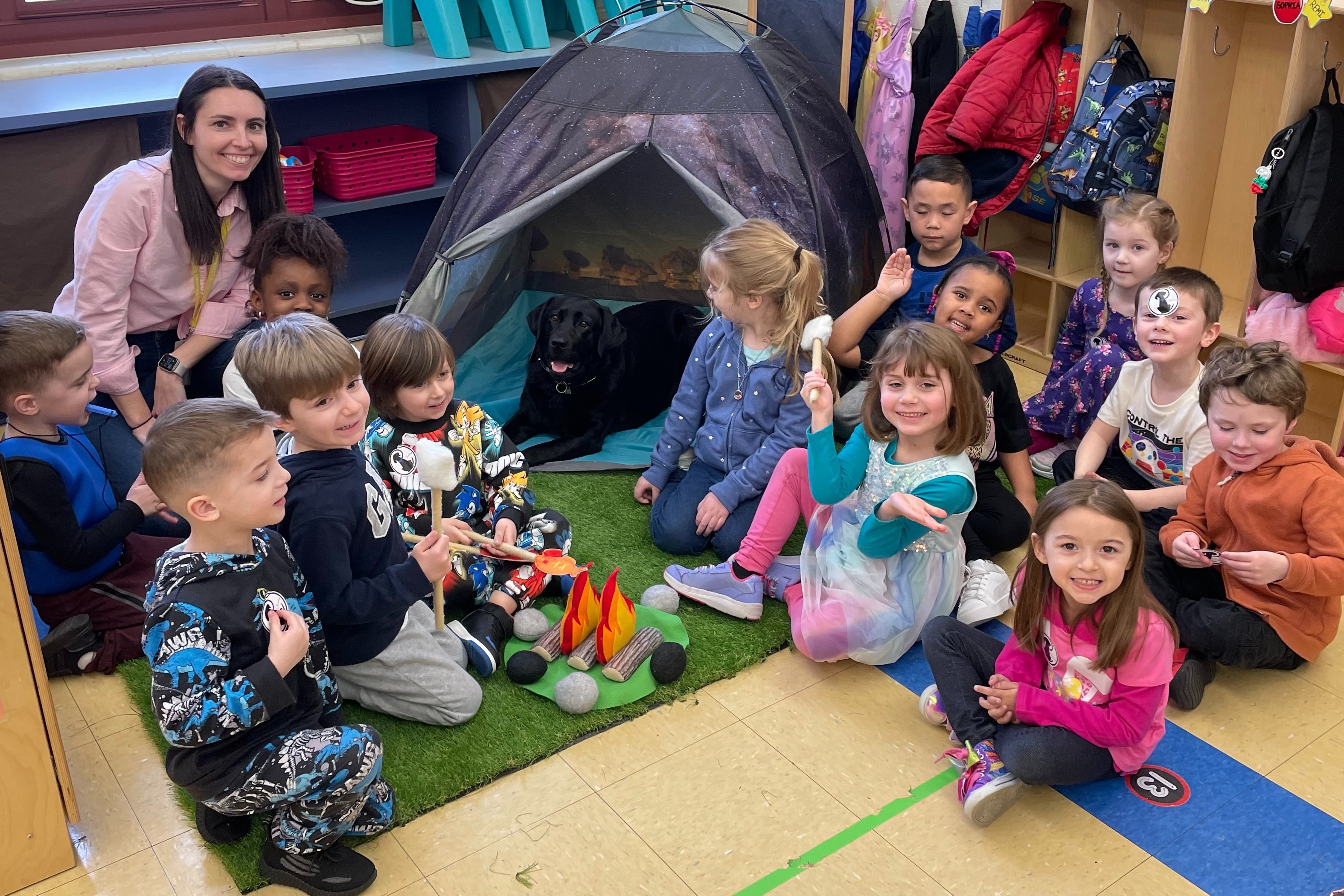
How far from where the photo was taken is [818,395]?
7.52 ft

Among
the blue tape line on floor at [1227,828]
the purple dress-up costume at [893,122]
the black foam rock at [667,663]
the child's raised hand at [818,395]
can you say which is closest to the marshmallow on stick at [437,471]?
the black foam rock at [667,663]

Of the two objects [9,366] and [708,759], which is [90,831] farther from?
[708,759]

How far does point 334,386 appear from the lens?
1.96 metres

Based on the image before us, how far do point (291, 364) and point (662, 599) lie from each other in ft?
3.26

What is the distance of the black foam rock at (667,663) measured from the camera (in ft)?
7.57

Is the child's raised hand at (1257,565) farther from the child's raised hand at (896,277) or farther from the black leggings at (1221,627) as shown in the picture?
the child's raised hand at (896,277)

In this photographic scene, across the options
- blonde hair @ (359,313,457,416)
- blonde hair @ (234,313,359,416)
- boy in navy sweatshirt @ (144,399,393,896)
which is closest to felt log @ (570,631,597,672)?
boy in navy sweatshirt @ (144,399,393,896)

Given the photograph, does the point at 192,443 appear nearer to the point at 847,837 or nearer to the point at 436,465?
the point at 436,465

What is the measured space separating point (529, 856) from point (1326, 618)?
5.42 ft

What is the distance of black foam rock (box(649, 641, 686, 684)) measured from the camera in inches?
90.9

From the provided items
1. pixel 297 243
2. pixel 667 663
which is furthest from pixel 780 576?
pixel 297 243

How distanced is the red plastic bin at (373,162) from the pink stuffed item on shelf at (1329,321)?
114 inches

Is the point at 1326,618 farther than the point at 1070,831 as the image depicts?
Yes

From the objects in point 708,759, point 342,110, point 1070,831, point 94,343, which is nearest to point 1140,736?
point 1070,831
